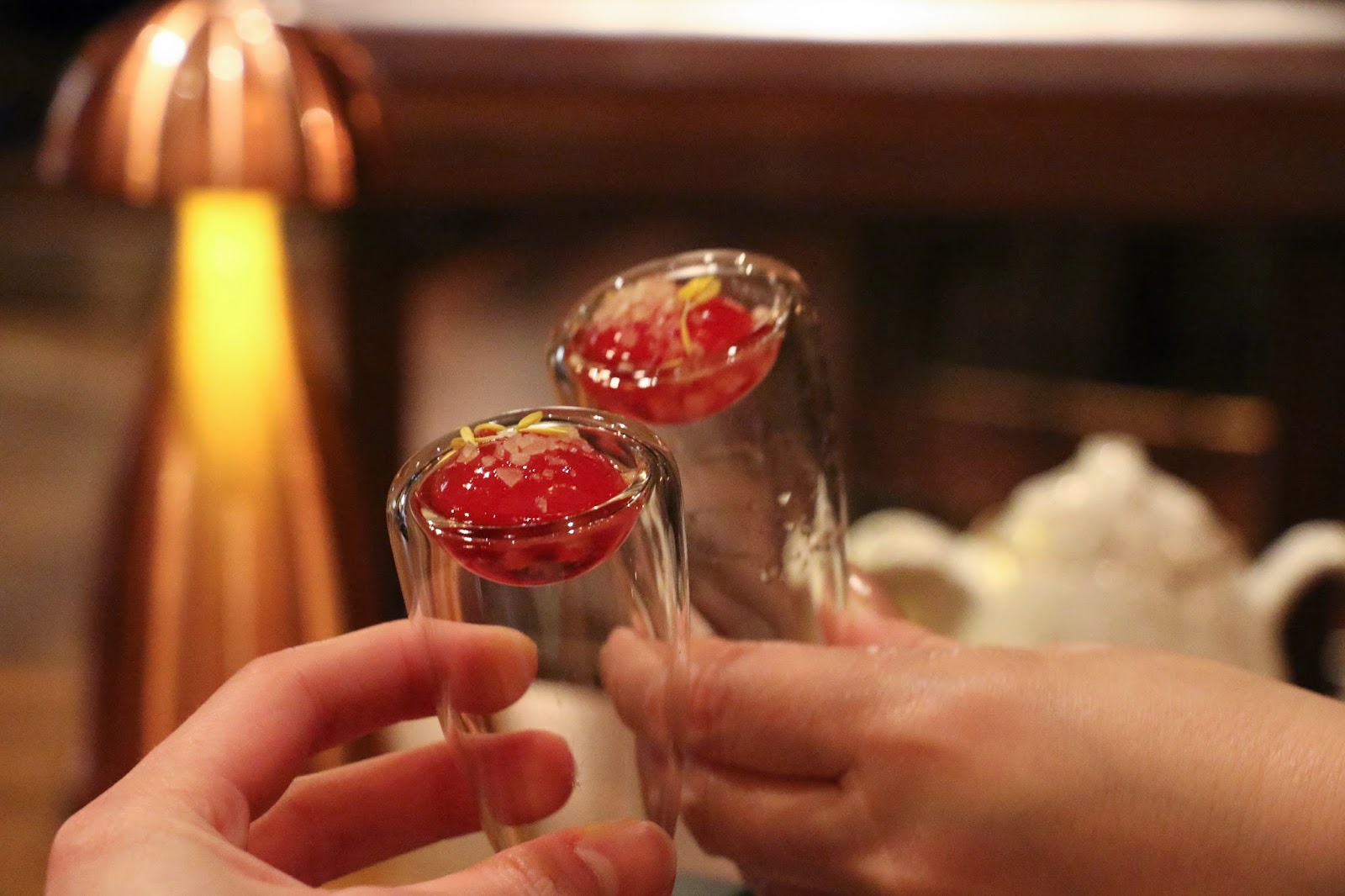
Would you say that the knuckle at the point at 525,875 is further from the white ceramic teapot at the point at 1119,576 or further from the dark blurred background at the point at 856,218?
the dark blurred background at the point at 856,218

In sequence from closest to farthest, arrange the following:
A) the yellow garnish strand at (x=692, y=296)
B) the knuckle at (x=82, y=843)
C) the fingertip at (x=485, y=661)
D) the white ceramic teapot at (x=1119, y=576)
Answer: the knuckle at (x=82, y=843) < the fingertip at (x=485, y=661) < the yellow garnish strand at (x=692, y=296) < the white ceramic teapot at (x=1119, y=576)

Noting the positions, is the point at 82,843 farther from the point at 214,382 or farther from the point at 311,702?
the point at 214,382

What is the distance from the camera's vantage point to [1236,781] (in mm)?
500

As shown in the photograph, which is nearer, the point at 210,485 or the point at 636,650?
the point at 636,650

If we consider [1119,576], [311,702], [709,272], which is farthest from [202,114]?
[1119,576]

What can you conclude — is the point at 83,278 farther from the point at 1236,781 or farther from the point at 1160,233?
the point at 1236,781

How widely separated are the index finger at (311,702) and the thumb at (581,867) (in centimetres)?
6

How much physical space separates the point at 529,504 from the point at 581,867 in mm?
114

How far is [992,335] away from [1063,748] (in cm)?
164

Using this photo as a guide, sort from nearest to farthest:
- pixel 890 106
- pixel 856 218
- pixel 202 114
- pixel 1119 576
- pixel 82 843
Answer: pixel 82 843
pixel 202 114
pixel 1119 576
pixel 890 106
pixel 856 218

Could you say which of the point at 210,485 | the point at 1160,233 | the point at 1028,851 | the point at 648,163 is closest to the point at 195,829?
the point at 1028,851

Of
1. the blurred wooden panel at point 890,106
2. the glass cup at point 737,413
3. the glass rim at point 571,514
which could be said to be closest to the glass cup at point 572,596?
the glass rim at point 571,514

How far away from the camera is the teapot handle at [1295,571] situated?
0.98 metres

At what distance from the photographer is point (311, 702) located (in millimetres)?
464
